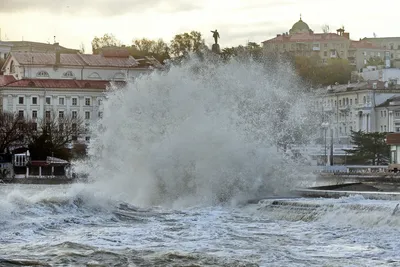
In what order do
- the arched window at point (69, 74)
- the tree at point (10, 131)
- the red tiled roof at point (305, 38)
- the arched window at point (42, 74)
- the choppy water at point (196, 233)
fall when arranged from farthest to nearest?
the red tiled roof at point (305, 38) < the arched window at point (69, 74) < the arched window at point (42, 74) < the tree at point (10, 131) < the choppy water at point (196, 233)

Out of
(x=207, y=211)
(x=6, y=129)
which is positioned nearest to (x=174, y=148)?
(x=207, y=211)

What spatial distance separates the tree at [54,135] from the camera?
3772 inches

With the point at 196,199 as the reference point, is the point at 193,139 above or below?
above

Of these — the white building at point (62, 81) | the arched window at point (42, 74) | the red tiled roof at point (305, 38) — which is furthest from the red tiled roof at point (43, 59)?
the red tiled roof at point (305, 38)

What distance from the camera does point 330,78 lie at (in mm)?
162250

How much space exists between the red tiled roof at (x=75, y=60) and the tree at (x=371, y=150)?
44.5 m

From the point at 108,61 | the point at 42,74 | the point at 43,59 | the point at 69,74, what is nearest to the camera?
the point at 42,74

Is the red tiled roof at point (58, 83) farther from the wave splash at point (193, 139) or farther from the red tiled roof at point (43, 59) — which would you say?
the wave splash at point (193, 139)

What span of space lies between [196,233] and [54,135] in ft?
252

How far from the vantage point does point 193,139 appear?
144ft

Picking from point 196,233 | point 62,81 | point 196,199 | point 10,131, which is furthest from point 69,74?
point 196,233

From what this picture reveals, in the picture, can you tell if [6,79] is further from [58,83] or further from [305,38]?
[305,38]

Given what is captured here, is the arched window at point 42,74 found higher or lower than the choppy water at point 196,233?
higher

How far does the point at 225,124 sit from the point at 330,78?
4699 inches
